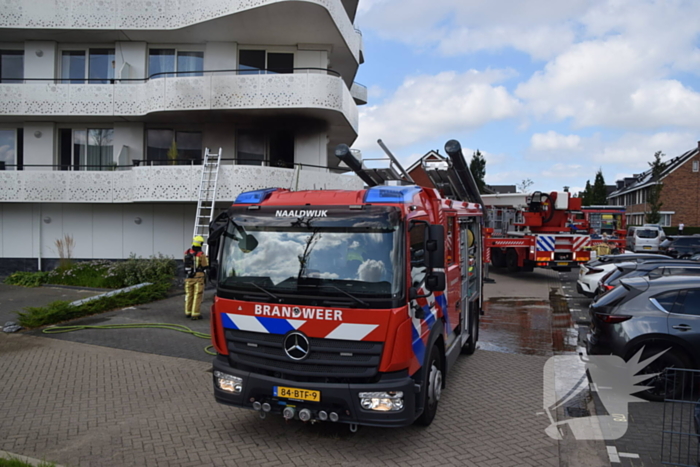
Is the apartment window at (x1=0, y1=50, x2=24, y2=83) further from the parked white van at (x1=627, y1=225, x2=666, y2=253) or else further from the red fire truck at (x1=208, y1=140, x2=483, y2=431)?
the parked white van at (x1=627, y1=225, x2=666, y2=253)

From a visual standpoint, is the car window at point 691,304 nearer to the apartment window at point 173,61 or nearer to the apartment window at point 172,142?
the apartment window at point 172,142

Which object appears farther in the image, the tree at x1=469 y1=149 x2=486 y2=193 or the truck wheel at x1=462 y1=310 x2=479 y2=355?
the tree at x1=469 y1=149 x2=486 y2=193

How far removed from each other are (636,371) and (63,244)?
17616 millimetres

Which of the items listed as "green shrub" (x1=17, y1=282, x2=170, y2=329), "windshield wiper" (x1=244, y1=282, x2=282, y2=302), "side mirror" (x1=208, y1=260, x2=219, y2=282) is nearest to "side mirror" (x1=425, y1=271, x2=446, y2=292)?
"windshield wiper" (x1=244, y1=282, x2=282, y2=302)

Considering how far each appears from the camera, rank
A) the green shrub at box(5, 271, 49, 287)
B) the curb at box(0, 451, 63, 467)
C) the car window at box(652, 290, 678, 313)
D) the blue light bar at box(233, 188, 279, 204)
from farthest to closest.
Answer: the green shrub at box(5, 271, 49, 287)
the car window at box(652, 290, 678, 313)
the blue light bar at box(233, 188, 279, 204)
the curb at box(0, 451, 63, 467)

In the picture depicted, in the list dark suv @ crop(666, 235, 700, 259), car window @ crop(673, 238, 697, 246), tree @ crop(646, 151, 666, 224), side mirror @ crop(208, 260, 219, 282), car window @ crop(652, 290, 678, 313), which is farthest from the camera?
tree @ crop(646, 151, 666, 224)

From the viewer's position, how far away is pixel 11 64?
736 inches

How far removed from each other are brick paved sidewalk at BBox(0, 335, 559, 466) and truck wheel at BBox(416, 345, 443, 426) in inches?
5.9

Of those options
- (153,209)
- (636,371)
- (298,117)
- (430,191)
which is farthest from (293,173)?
(636,371)

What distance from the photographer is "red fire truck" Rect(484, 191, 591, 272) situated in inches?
695

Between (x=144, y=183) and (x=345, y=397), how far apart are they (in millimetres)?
13469

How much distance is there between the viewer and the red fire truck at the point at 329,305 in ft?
15.5

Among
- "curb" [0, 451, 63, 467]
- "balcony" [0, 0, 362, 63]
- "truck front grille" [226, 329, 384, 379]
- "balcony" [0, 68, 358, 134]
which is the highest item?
"balcony" [0, 0, 362, 63]

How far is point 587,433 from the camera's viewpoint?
5684mm
